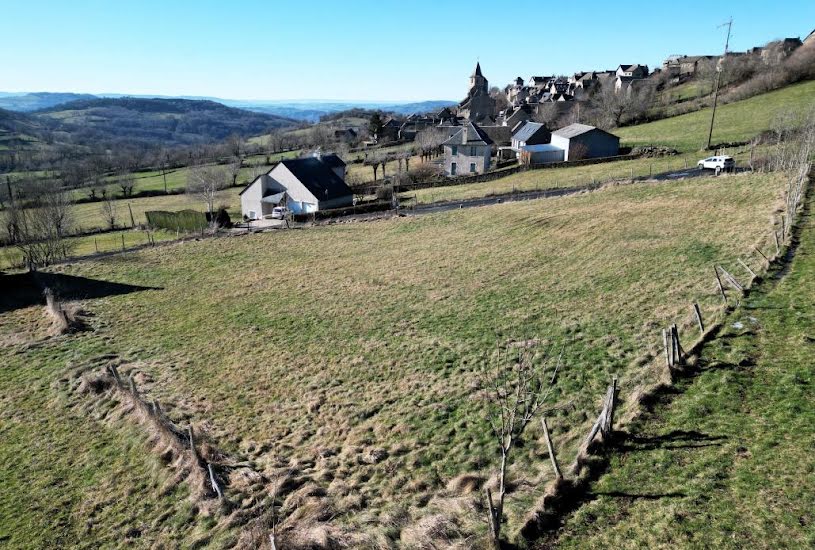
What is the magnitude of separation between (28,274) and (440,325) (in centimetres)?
2777

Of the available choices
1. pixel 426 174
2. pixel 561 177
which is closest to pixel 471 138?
pixel 426 174

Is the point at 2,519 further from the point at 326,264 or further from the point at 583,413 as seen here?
the point at 326,264

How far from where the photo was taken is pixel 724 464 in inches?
353

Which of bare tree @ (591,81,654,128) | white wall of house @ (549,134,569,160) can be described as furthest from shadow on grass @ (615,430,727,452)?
bare tree @ (591,81,654,128)

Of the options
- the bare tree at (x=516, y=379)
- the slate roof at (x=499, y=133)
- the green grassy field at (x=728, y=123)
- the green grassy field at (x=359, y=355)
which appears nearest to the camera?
the green grassy field at (x=359, y=355)

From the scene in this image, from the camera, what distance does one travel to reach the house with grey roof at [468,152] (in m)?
66.5

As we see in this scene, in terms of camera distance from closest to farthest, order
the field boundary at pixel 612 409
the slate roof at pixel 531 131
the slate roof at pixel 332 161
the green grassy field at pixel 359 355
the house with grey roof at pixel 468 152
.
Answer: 1. the field boundary at pixel 612 409
2. the green grassy field at pixel 359 355
3. the slate roof at pixel 332 161
4. the house with grey roof at pixel 468 152
5. the slate roof at pixel 531 131

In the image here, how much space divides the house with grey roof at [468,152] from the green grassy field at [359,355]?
3553 centimetres

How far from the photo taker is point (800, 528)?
742 centimetres

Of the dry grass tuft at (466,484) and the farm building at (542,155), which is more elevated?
the farm building at (542,155)

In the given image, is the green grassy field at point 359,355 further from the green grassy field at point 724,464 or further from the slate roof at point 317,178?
the slate roof at point 317,178

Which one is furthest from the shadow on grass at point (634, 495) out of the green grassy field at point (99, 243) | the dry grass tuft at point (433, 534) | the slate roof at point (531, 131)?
the slate roof at point (531, 131)

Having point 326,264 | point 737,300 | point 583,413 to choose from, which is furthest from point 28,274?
point 737,300

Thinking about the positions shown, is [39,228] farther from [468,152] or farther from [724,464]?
[468,152]
